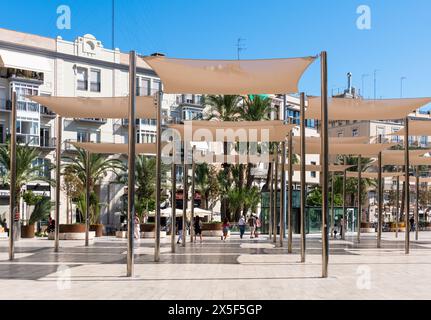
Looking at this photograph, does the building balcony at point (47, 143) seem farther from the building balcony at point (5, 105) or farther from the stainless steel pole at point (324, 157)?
the stainless steel pole at point (324, 157)

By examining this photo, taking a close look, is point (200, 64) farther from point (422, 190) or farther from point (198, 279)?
point (422, 190)

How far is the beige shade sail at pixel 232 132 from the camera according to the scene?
68.7ft

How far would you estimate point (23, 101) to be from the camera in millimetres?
55469

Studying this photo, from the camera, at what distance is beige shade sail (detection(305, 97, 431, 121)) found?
65.4ft

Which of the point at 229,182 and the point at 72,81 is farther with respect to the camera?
the point at 72,81

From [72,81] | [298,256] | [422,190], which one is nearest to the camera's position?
[298,256]

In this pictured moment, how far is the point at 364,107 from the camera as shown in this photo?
20266 millimetres

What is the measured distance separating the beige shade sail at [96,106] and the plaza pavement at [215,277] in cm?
451

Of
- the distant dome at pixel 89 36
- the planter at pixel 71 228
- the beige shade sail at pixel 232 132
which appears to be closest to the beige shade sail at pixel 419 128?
the beige shade sail at pixel 232 132

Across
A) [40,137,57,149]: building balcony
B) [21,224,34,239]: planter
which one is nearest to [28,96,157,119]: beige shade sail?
[21,224,34,239]: planter

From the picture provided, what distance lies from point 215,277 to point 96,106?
807 cm
